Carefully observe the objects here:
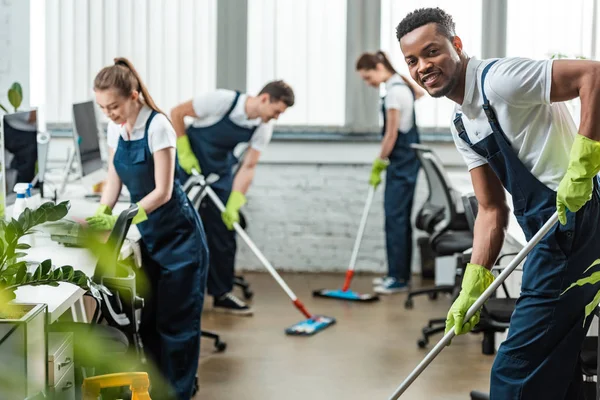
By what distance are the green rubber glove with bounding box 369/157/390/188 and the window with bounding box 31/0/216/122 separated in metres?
1.25

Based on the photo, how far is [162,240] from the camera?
11.6 ft

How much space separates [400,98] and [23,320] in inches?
150

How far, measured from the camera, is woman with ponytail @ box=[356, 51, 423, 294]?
219 inches

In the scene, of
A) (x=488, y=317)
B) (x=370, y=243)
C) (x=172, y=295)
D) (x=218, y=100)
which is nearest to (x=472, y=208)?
(x=488, y=317)

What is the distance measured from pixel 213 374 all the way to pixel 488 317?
1.18 metres

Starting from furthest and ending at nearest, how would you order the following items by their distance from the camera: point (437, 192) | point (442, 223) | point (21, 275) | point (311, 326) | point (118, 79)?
point (437, 192) → point (442, 223) → point (311, 326) → point (118, 79) → point (21, 275)

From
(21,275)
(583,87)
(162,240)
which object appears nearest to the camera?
(21,275)

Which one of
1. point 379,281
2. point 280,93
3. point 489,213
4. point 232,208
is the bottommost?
point 379,281

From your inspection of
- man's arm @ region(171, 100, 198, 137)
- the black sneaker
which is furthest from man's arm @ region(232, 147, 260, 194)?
the black sneaker

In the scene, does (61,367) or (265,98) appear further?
(265,98)

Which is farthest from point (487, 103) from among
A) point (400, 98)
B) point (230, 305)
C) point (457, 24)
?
point (457, 24)

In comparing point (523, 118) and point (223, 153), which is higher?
point (523, 118)

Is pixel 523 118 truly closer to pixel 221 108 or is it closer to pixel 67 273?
pixel 67 273

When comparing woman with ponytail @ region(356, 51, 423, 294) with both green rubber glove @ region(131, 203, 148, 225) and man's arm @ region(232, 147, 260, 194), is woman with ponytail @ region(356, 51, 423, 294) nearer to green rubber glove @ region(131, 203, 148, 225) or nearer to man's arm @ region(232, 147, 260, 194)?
man's arm @ region(232, 147, 260, 194)
